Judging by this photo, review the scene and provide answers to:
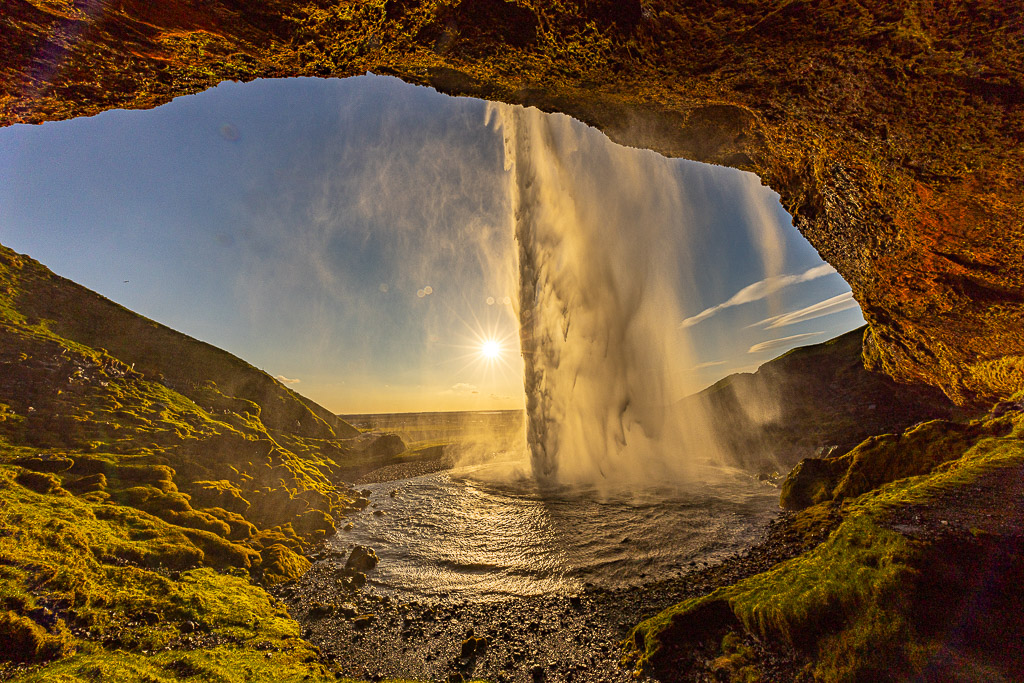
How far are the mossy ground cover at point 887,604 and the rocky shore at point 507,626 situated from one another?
0.57m

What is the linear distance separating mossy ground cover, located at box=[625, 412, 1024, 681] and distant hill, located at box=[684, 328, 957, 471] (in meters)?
23.5

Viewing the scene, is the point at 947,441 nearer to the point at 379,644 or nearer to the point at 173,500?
the point at 379,644

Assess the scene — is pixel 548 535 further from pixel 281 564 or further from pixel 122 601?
pixel 122 601

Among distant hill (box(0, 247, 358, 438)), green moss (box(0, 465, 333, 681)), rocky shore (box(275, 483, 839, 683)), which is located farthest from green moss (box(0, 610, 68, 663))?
distant hill (box(0, 247, 358, 438))

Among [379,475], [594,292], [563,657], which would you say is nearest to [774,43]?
[563,657]

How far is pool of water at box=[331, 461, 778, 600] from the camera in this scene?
446 inches

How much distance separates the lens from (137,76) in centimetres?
532

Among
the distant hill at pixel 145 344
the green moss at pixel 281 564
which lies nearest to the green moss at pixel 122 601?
the green moss at pixel 281 564

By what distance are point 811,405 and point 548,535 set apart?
36.3 metres

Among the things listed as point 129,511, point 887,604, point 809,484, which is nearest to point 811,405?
point 809,484

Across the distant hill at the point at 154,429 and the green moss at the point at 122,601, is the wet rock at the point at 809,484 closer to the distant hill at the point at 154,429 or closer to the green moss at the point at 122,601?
the green moss at the point at 122,601

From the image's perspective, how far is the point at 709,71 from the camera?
648 cm

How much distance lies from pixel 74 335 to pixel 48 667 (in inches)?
1552

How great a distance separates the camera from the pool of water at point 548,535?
11336mm
